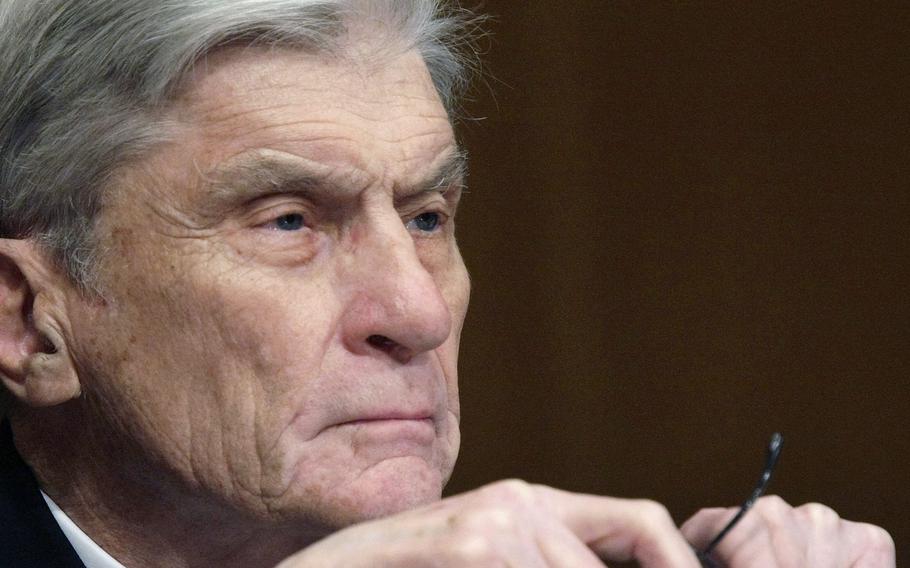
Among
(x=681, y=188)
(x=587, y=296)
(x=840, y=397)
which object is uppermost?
(x=681, y=188)

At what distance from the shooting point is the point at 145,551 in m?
1.98

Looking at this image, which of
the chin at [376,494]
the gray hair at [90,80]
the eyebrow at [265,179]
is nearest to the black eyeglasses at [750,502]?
the chin at [376,494]

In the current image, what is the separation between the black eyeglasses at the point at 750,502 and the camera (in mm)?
1562

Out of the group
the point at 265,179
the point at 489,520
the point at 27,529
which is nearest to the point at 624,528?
the point at 489,520

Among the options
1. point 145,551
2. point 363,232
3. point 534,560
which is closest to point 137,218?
point 363,232

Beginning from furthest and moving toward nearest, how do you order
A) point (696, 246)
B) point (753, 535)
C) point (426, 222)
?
point (696, 246) → point (426, 222) → point (753, 535)

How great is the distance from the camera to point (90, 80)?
6.23 ft

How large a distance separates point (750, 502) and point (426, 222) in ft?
2.27

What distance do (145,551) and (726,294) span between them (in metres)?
2.01

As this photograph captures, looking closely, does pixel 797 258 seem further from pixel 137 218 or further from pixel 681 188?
pixel 137 218

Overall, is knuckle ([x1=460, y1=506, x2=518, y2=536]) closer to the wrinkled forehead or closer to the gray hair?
the wrinkled forehead

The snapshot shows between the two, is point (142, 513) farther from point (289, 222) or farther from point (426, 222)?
point (426, 222)

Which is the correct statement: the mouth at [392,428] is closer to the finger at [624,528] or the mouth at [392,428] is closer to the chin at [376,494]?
the chin at [376,494]

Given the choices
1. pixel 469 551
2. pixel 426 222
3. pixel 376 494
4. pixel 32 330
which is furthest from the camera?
pixel 426 222
